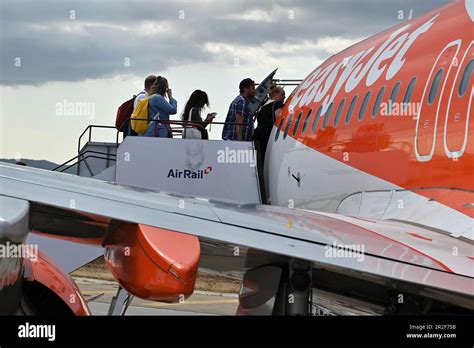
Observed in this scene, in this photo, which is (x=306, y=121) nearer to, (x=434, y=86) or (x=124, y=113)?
(x=124, y=113)

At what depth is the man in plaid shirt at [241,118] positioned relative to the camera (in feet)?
54.4

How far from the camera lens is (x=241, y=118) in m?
16.6

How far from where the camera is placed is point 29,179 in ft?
15.3

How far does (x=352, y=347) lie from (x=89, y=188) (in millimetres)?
1726

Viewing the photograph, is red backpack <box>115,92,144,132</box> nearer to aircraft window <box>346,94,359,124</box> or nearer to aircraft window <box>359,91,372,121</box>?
aircraft window <box>346,94,359,124</box>

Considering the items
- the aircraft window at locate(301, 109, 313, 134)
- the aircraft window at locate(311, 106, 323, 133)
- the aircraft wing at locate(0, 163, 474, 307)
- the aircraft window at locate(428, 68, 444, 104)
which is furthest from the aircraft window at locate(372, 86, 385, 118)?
the aircraft wing at locate(0, 163, 474, 307)

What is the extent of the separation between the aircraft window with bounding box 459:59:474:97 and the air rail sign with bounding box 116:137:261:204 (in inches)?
297

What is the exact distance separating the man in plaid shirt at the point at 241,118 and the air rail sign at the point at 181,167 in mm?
1276

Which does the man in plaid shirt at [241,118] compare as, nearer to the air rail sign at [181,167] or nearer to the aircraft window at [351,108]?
the air rail sign at [181,167]

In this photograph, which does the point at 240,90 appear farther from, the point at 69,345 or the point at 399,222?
the point at 69,345

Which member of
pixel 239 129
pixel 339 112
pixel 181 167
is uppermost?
pixel 339 112

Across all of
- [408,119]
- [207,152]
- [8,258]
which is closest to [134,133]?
[207,152]

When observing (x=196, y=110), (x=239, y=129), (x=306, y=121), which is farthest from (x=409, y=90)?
(x=239, y=129)

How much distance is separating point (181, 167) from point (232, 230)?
10313mm
